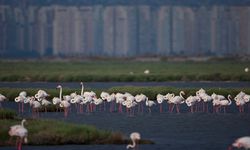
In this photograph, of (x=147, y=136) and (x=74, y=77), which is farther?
(x=74, y=77)

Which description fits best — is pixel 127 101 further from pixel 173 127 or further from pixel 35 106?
pixel 173 127

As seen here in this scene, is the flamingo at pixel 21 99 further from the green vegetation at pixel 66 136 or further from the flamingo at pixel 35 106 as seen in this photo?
the green vegetation at pixel 66 136

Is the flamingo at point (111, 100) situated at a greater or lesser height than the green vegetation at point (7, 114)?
greater

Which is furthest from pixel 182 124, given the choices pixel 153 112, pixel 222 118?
pixel 153 112

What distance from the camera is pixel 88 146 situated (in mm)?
31531

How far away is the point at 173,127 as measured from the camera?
3731cm

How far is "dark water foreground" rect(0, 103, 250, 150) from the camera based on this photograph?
105 ft

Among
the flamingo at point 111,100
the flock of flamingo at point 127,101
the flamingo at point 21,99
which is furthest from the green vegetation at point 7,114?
the flamingo at point 111,100

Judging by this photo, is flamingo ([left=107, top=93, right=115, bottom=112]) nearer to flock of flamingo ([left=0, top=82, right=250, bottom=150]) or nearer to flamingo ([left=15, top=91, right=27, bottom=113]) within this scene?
flock of flamingo ([left=0, top=82, right=250, bottom=150])

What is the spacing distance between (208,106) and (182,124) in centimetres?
871

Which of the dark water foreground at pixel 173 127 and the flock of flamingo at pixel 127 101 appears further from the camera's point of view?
the flock of flamingo at pixel 127 101

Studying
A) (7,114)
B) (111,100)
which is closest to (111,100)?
(111,100)

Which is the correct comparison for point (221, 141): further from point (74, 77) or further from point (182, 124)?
point (74, 77)

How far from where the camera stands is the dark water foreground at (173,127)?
105 ft
